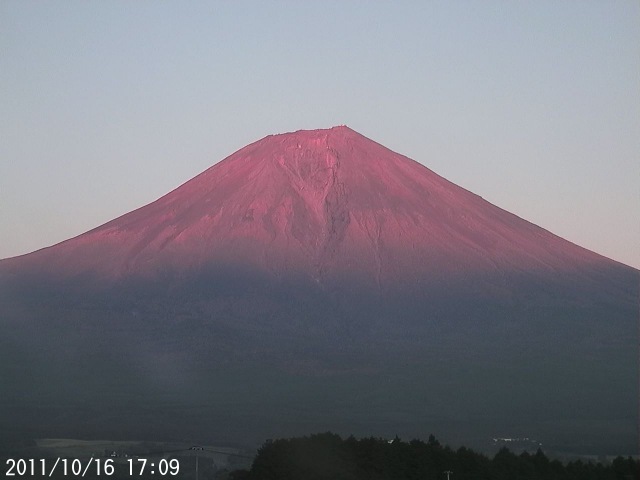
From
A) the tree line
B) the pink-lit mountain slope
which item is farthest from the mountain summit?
the tree line

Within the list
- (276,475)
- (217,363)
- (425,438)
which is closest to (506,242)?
(217,363)

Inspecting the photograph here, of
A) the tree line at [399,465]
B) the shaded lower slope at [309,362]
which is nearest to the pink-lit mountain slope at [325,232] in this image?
the shaded lower slope at [309,362]

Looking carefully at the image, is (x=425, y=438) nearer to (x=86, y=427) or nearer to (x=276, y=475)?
(x=86, y=427)

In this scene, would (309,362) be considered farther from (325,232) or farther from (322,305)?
(325,232)

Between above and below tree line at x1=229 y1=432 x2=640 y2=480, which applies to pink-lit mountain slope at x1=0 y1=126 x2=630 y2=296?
above

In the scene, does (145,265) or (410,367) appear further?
(145,265)

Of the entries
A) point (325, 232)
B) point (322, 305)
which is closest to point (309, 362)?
point (322, 305)

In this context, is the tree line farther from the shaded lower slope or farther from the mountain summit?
the mountain summit
